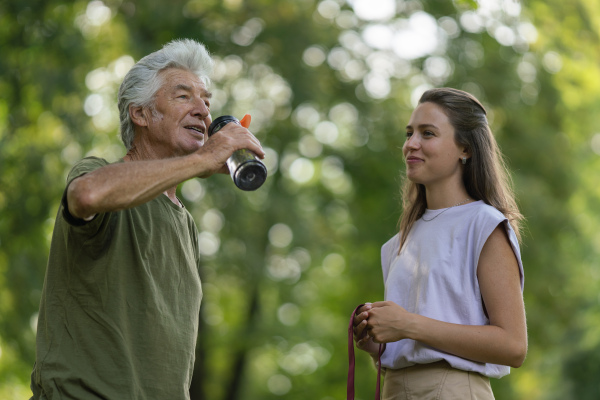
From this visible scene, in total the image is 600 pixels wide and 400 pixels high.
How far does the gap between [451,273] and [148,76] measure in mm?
1464

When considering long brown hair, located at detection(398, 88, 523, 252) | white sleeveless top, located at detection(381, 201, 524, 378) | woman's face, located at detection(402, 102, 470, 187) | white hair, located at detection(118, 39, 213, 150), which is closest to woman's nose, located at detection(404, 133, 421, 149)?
woman's face, located at detection(402, 102, 470, 187)

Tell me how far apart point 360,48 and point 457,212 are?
871 centimetres

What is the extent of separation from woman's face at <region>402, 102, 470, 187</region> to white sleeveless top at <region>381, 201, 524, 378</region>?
15 cm

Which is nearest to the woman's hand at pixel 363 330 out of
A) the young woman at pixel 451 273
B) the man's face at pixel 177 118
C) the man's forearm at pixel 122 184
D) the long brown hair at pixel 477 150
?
the young woman at pixel 451 273

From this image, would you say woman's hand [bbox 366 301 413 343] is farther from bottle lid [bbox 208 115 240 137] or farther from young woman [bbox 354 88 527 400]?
bottle lid [bbox 208 115 240 137]

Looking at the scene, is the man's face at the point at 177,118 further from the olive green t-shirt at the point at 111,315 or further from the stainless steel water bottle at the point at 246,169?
the stainless steel water bottle at the point at 246,169

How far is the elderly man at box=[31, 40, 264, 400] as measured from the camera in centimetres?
229

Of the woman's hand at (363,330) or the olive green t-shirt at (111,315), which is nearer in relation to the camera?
the olive green t-shirt at (111,315)

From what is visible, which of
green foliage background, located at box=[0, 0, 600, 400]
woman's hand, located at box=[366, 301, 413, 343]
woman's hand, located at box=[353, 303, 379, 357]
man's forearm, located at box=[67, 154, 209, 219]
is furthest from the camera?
green foliage background, located at box=[0, 0, 600, 400]

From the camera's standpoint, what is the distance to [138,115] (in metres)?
2.95

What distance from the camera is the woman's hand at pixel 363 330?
8.68 feet

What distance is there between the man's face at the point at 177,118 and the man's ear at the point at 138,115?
22 mm

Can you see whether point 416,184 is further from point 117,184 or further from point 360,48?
point 360,48

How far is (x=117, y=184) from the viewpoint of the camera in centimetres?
224
